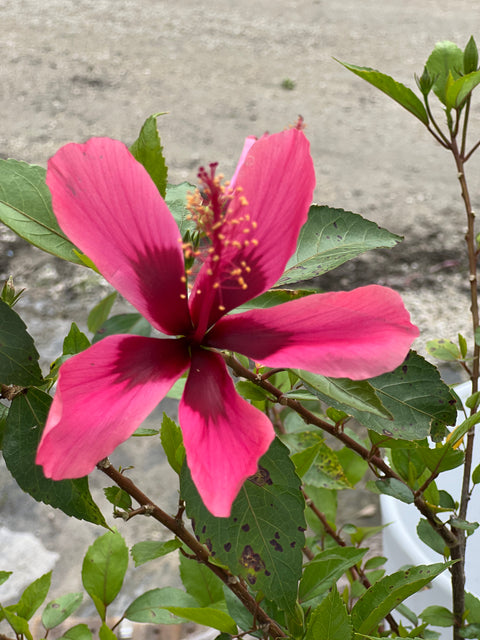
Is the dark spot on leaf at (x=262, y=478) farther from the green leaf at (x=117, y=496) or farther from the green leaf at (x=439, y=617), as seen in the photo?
the green leaf at (x=439, y=617)

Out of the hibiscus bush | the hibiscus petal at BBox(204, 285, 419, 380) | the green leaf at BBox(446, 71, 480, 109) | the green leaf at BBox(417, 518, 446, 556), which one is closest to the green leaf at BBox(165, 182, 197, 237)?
the hibiscus bush

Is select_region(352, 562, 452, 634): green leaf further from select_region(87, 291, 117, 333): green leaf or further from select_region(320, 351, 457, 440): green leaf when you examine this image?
select_region(87, 291, 117, 333): green leaf

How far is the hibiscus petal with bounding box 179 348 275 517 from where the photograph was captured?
354 millimetres

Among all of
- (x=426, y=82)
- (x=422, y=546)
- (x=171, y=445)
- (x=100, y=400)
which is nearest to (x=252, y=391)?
(x=171, y=445)

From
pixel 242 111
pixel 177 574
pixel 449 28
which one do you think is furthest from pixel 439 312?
pixel 449 28

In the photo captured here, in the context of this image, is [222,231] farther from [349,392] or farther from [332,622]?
[332,622]

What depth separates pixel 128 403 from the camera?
1.23 feet

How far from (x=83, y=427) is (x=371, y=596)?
0.97 ft

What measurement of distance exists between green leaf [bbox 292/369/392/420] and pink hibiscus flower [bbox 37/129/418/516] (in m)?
0.03

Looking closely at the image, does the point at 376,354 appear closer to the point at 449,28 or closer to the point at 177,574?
the point at 177,574

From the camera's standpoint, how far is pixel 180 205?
0.52 meters

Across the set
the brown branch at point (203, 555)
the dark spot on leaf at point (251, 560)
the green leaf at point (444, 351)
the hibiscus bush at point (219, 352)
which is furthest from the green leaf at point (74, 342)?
the green leaf at point (444, 351)

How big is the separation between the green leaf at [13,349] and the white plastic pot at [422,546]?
1.87ft

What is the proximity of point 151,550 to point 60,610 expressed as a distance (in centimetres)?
17
